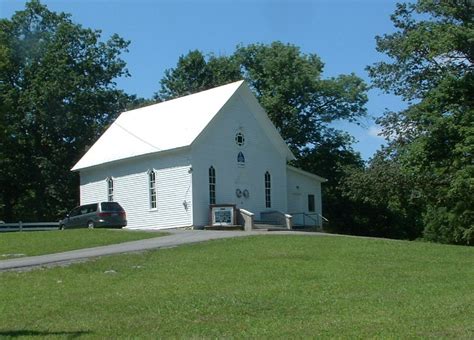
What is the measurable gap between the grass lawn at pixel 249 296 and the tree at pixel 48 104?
31781mm

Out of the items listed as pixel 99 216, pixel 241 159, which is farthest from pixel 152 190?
pixel 241 159

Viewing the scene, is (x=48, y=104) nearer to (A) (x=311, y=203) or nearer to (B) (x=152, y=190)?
(B) (x=152, y=190)

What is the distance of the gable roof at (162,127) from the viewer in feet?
124

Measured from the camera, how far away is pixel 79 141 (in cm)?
5316

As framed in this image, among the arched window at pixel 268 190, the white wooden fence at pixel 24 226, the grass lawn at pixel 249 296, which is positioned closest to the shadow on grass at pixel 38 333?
the grass lawn at pixel 249 296

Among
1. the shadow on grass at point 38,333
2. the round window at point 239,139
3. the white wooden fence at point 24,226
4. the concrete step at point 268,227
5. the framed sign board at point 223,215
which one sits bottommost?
the shadow on grass at point 38,333

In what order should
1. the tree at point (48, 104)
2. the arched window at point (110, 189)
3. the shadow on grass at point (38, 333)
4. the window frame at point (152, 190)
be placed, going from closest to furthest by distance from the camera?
1. the shadow on grass at point (38, 333)
2. the window frame at point (152, 190)
3. the arched window at point (110, 189)
4. the tree at point (48, 104)

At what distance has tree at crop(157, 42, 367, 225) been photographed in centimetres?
5209

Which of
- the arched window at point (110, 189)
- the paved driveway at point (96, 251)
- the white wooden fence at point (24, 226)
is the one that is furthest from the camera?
the white wooden fence at point (24, 226)

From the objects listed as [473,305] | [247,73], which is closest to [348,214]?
[247,73]

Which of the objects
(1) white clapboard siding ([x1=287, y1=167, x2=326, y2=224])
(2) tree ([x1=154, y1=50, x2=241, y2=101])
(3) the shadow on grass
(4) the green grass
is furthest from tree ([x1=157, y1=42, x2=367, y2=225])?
(3) the shadow on grass

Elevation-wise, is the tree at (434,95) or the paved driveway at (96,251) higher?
the tree at (434,95)

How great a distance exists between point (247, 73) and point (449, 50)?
25.8 m

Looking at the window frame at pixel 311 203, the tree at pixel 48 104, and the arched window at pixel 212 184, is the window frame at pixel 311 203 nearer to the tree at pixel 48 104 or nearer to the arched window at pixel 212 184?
the arched window at pixel 212 184
